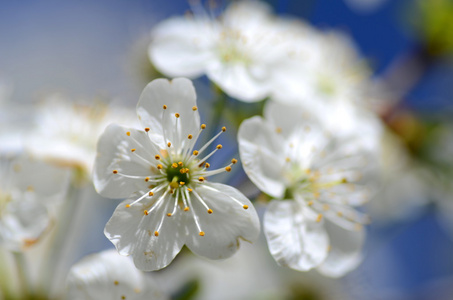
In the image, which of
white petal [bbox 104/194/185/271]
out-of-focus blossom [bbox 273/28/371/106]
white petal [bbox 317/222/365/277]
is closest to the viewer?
white petal [bbox 104/194/185/271]

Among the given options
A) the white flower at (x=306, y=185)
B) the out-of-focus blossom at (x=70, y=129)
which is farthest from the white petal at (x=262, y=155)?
the out-of-focus blossom at (x=70, y=129)

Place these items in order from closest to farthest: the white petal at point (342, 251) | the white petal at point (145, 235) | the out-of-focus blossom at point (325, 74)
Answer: the white petal at point (145, 235) < the white petal at point (342, 251) < the out-of-focus blossom at point (325, 74)

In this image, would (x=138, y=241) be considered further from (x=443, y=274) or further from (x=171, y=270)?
(x=443, y=274)

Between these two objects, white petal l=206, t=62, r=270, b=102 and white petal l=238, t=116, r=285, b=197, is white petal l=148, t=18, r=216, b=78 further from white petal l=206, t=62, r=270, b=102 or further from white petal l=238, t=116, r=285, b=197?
white petal l=238, t=116, r=285, b=197

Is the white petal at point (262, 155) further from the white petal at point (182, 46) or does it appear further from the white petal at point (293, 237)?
the white petal at point (182, 46)

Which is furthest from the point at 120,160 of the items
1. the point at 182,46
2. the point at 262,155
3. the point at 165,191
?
the point at 182,46

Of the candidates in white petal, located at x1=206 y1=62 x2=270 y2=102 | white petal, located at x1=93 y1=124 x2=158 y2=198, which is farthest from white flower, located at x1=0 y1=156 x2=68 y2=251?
white petal, located at x1=206 y1=62 x2=270 y2=102

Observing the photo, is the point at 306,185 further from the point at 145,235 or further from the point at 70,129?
the point at 70,129
